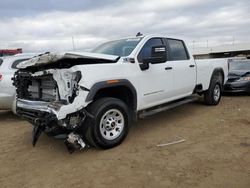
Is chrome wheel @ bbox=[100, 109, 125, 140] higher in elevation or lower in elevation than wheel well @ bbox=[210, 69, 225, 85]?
lower

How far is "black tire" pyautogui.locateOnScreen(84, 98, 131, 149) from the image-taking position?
4844 millimetres

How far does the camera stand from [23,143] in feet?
19.3

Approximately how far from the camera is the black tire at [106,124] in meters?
4.84

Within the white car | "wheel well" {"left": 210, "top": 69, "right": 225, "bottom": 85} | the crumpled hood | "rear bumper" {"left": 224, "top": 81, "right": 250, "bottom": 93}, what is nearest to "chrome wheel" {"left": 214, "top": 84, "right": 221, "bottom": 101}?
"wheel well" {"left": 210, "top": 69, "right": 225, "bottom": 85}

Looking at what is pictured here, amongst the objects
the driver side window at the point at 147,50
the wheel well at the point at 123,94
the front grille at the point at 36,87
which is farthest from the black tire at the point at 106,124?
the driver side window at the point at 147,50

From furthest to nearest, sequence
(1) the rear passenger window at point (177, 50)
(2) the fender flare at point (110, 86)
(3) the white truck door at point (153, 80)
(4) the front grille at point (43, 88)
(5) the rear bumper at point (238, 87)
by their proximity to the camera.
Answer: (5) the rear bumper at point (238, 87) < (1) the rear passenger window at point (177, 50) < (3) the white truck door at point (153, 80) < (4) the front grille at point (43, 88) < (2) the fender flare at point (110, 86)

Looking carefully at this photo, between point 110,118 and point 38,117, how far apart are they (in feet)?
3.81

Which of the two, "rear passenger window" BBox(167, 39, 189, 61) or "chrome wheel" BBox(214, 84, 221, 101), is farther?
"chrome wheel" BBox(214, 84, 221, 101)

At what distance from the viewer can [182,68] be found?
698 centimetres

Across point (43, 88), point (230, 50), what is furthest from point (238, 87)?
point (230, 50)

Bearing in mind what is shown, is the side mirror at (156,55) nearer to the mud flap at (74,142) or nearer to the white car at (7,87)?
the mud flap at (74,142)

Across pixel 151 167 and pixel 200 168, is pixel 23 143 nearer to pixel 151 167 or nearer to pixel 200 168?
pixel 151 167

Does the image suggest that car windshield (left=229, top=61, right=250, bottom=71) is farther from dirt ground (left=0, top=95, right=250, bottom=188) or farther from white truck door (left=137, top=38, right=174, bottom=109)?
white truck door (left=137, top=38, right=174, bottom=109)

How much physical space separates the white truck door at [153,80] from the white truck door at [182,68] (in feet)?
0.94
